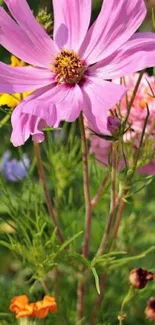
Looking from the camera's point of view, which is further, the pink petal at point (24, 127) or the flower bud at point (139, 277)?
the flower bud at point (139, 277)

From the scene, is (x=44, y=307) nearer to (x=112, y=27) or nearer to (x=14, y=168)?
(x=112, y=27)

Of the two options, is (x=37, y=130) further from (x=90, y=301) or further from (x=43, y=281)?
(x=90, y=301)

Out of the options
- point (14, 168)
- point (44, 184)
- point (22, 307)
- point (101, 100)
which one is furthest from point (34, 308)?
point (14, 168)

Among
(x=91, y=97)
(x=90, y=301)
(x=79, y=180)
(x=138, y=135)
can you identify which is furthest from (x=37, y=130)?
(x=79, y=180)

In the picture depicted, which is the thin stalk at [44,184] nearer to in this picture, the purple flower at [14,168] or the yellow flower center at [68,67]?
the yellow flower center at [68,67]

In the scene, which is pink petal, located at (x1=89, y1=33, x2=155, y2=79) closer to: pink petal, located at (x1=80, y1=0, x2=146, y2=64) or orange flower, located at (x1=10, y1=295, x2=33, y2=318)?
pink petal, located at (x1=80, y1=0, x2=146, y2=64)

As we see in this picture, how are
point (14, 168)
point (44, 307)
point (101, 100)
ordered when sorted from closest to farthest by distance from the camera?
point (101, 100), point (44, 307), point (14, 168)

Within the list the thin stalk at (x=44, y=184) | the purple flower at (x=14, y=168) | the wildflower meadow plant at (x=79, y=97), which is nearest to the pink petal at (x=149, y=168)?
the wildflower meadow plant at (x=79, y=97)
